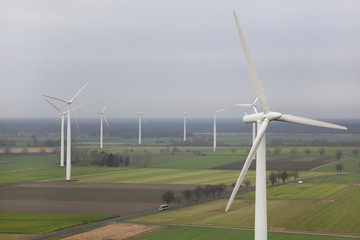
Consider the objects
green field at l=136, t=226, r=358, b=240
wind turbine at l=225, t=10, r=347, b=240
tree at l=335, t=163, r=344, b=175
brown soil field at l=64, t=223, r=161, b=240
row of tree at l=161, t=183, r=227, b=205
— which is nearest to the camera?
wind turbine at l=225, t=10, r=347, b=240

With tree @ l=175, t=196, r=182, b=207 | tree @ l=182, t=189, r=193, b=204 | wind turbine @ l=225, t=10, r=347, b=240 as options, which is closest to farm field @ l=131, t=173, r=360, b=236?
tree @ l=175, t=196, r=182, b=207

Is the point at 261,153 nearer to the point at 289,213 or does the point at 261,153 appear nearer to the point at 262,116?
the point at 262,116

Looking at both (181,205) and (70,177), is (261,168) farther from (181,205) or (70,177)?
(70,177)

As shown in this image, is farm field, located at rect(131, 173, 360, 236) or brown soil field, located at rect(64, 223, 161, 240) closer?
brown soil field, located at rect(64, 223, 161, 240)

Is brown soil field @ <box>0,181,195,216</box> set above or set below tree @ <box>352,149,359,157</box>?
below

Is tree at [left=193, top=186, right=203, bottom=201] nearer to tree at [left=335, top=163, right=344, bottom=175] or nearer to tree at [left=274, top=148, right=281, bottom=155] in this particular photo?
tree at [left=335, top=163, right=344, bottom=175]

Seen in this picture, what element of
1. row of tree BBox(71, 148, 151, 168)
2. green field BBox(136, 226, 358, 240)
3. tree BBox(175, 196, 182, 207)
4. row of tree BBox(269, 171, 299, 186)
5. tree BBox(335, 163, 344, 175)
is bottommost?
green field BBox(136, 226, 358, 240)
